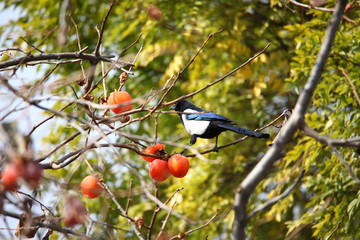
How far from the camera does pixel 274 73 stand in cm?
494

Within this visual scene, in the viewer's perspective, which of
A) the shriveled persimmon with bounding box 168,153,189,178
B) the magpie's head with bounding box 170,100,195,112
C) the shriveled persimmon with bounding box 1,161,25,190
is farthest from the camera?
the magpie's head with bounding box 170,100,195,112

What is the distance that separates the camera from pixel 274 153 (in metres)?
1.30

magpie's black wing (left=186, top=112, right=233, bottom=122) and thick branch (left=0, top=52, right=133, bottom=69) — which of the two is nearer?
thick branch (left=0, top=52, right=133, bottom=69)

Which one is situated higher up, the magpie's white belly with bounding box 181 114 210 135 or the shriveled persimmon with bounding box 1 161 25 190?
the shriveled persimmon with bounding box 1 161 25 190

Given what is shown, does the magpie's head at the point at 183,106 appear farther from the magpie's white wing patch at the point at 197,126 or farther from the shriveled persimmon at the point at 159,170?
the shriveled persimmon at the point at 159,170

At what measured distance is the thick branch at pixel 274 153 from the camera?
1230 millimetres

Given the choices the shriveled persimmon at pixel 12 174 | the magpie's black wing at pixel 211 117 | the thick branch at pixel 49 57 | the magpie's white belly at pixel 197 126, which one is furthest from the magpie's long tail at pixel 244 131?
the shriveled persimmon at pixel 12 174

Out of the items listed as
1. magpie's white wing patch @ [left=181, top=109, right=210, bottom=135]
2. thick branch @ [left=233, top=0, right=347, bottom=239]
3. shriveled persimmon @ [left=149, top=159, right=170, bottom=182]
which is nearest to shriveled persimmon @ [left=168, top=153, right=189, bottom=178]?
shriveled persimmon @ [left=149, top=159, right=170, bottom=182]

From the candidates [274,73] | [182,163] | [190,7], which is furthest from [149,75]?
[182,163]

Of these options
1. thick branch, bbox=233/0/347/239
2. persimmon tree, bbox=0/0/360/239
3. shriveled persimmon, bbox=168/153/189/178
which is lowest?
persimmon tree, bbox=0/0/360/239

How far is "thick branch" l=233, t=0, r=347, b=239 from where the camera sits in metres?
1.23

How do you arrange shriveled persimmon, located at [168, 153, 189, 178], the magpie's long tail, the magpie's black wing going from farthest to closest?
the magpie's black wing < the magpie's long tail < shriveled persimmon, located at [168, 153, 189, 178]

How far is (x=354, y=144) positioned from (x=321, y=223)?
2122 millimetres

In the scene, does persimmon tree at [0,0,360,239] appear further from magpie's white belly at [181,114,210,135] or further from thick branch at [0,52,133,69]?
thick branch at [0,52,133,69]
